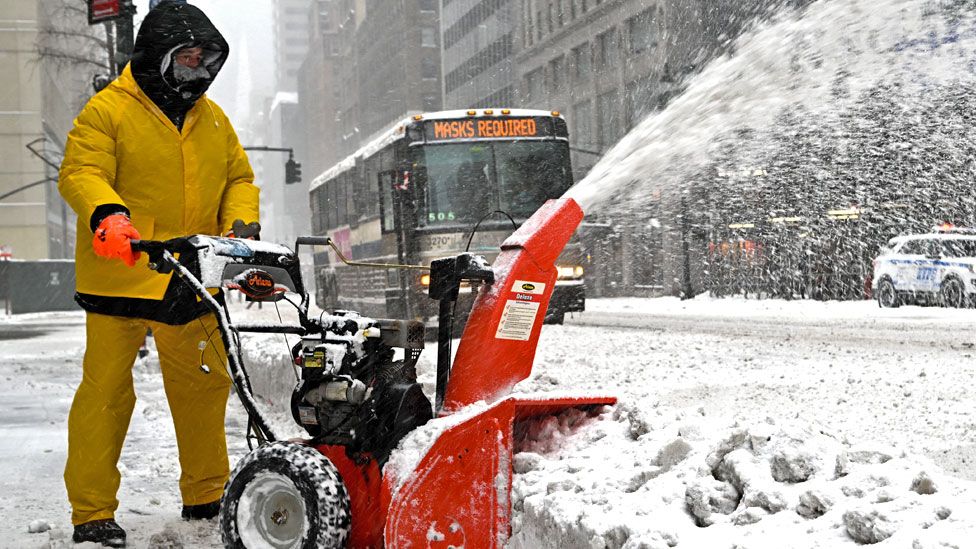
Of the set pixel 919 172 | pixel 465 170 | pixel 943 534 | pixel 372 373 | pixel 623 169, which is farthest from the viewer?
pixel 919 172

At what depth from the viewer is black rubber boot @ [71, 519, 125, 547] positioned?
375 centimetres

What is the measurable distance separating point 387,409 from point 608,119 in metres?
39.9

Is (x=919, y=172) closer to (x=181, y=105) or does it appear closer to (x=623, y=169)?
(x=623, y=169)

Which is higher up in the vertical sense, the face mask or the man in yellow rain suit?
the face mask

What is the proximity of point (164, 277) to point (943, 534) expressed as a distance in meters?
3.04

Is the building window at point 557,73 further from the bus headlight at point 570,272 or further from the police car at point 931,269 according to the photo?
the bus headlight at point 570,272

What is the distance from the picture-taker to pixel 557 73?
163ft

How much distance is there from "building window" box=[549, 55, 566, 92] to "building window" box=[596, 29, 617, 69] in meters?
5.46

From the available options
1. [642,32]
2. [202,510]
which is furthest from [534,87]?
[202,510]

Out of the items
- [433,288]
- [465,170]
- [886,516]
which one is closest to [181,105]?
[433,288]

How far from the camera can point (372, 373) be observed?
3.18m

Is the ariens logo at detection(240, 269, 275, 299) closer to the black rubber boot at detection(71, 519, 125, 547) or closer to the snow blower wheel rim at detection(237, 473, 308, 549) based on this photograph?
the snow blower wheel rim at detection(237, 473, 308, 549)

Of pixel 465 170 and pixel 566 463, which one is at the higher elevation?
pixel 465 170

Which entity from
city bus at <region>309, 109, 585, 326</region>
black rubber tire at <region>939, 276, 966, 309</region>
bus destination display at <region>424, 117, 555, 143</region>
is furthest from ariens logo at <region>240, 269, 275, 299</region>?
black rubber tire at <region>939, 276, 966, 309</region>
